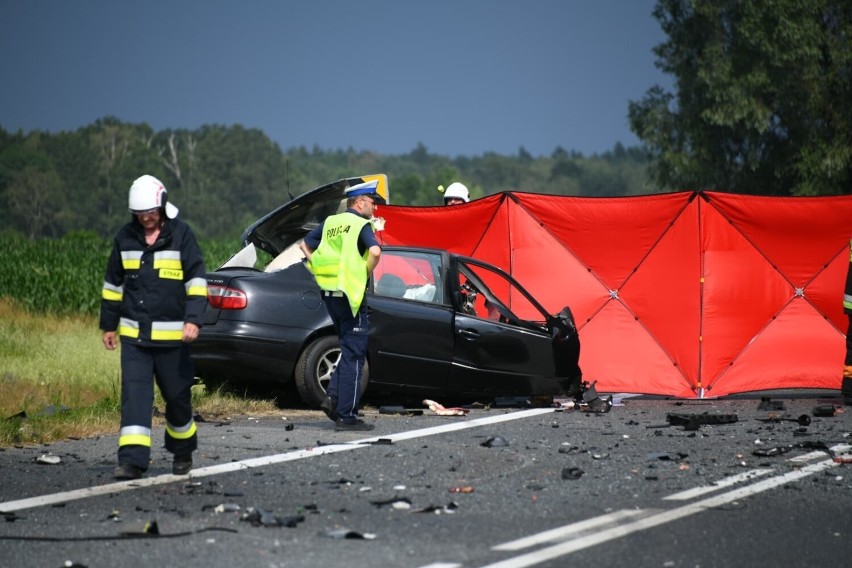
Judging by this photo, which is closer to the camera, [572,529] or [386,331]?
[572,529]

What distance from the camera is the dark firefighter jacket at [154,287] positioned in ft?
26.9

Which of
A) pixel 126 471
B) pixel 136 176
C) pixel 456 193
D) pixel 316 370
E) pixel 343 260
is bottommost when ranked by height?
pixel 126 471

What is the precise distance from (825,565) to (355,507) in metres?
2.46

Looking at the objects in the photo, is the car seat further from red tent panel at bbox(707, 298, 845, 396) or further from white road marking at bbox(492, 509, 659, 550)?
white road marking at bbox(492, 509, 659, 550)

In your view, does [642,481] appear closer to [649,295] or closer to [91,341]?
[649,295]

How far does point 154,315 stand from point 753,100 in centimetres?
4366

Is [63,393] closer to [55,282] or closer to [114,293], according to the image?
[114,293]

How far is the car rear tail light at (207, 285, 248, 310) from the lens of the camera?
11477 mm

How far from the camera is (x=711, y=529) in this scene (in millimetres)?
6609

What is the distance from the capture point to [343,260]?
10.4 m

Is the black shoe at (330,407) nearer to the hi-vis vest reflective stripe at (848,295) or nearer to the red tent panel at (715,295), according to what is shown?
the red tent panel at (715,295)

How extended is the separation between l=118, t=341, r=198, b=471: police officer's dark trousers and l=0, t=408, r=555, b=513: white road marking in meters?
0.19

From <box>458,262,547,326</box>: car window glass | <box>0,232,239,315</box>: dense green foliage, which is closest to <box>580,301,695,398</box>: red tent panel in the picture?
<box>458,262,547,326</box>: car window glass

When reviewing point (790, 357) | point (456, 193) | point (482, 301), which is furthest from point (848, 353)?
point (456, 193)
